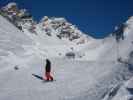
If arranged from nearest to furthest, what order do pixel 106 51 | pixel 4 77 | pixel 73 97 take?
pixel 73 97 → pixel 4 77 → pixel 106 51

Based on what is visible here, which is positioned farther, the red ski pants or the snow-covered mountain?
the red ski pants

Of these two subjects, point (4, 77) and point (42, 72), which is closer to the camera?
point (4, 77)

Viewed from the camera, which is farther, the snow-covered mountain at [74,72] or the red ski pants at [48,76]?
the red ski pants at [48,76]

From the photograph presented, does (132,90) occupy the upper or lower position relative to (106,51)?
lower

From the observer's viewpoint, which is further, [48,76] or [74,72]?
[74,72]

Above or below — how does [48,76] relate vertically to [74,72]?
below

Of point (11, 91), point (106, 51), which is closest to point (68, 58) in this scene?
point (106, 51)

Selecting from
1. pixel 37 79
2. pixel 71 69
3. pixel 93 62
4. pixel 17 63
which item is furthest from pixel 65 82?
pixel 17 63

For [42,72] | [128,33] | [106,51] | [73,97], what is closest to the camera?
[73,97]

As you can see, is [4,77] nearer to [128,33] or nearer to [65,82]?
[65,82]

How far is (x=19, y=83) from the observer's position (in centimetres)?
2219

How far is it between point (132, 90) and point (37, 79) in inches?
442

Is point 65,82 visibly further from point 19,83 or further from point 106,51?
point 106,51

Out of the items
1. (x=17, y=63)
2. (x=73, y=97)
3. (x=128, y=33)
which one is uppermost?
(x=128, y=33)
